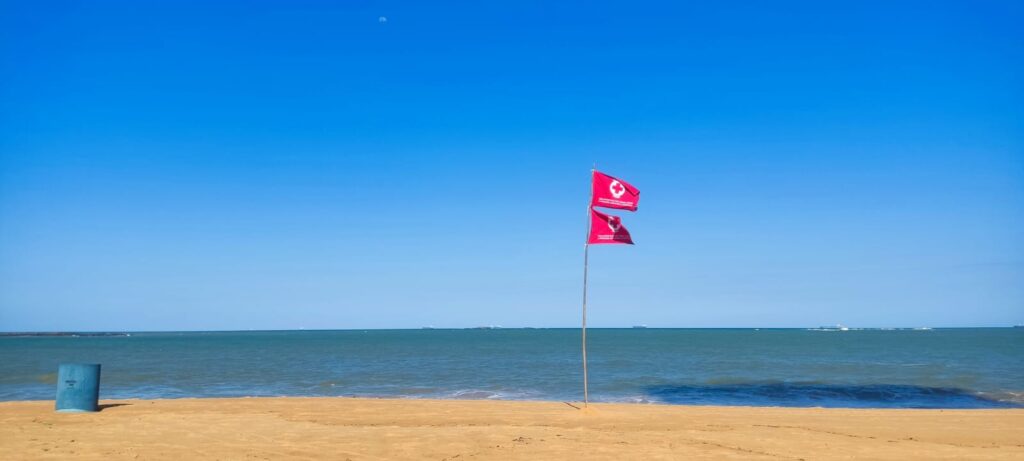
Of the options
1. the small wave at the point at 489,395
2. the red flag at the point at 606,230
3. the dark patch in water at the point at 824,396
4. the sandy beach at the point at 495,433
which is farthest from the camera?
the small wave at the point at 489,395

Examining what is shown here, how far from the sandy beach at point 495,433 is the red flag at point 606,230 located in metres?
4.37

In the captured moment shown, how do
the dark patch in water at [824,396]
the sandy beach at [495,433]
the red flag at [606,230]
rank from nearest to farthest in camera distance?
1. the sandy beach at [495,433]
2. the red flag at [606,230]
3. the dark patch in water at [824,396]

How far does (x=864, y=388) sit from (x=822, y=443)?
2218cm

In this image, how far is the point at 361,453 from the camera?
11.1 meters

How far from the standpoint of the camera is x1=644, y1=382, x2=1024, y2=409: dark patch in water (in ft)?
82.9

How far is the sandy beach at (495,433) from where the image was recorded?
11.2 metres

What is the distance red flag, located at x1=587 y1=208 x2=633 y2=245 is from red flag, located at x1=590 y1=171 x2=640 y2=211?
295 mm

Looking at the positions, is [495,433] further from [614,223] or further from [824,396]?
[824,396]

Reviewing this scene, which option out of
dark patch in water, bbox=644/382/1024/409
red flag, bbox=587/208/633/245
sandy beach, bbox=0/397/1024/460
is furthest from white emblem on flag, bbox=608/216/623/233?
dark patch in water, bbox=644/382/1024/409

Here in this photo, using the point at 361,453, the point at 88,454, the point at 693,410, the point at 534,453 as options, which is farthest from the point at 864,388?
the point at 88,454

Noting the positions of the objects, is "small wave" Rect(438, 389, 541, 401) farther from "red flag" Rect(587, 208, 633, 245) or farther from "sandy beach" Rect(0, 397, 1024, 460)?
"red flag" Rect(587, 208, 633, 245)

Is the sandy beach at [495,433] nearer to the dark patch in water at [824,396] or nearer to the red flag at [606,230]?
the red flag at [606,230]

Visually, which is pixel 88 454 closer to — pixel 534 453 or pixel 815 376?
pixel 534 453

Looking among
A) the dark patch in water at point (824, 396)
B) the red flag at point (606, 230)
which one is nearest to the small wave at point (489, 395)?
the dark patch in water at point (824, 396)
